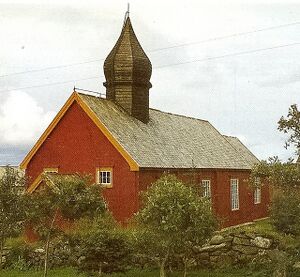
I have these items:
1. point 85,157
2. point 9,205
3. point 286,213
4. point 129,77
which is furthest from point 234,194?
point 9,205

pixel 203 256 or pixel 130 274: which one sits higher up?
pixel 203 256

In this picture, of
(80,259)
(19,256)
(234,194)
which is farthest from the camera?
(234,194)

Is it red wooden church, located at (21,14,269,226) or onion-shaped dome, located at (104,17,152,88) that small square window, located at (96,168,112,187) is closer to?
red wooden church, located at (21,14,269,226)

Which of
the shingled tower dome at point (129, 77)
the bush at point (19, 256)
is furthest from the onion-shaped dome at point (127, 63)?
the bush at point (19, 256)

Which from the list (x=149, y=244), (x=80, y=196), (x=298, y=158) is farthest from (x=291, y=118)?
(x=80, y=196)

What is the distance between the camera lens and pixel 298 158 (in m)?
24.0

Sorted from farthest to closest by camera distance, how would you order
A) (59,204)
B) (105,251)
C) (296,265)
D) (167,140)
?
(167,140) < (59,204) < (105,251) < (296,265)

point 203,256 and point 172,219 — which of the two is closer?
point 172,219

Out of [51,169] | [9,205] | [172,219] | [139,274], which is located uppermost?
[51,169]

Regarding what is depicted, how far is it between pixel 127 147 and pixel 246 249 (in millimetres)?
11015

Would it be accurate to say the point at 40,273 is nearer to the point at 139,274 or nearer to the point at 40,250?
the point at 40,250

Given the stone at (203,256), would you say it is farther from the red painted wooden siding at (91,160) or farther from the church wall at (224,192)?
the church wall at (224,192)

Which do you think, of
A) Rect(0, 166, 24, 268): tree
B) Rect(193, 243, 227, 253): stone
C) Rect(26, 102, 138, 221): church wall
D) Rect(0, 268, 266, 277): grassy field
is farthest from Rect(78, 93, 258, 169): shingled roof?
Rect(0, 166, 24, 268): tree

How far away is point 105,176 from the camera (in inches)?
1315
